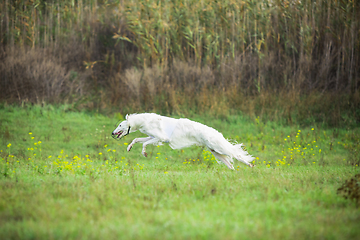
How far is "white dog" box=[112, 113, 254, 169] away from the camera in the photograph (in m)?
7.46

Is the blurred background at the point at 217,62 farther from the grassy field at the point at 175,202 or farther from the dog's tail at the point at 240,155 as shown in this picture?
the dog's tail at the point at 240,155

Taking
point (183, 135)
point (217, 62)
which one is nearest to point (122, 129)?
point (183, 135)

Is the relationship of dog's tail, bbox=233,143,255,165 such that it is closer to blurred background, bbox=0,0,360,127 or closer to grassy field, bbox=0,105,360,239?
grassy field, bbox=0,105,360,239

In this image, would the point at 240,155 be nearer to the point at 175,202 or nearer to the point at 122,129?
the point at 122,129

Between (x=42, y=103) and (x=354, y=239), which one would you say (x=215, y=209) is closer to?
(x=354, y=239)

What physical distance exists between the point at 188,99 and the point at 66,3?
9949mm

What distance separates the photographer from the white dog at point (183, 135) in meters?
7.46

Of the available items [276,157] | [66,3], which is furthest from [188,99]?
[66,3]

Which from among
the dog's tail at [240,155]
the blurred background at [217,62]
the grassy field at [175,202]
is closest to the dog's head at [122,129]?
the grassy field at [175,202]

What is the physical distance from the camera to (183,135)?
7.58m

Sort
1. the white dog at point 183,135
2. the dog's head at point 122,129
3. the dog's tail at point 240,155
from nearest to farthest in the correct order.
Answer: the white dog at point 183,135 < the dog's tail at point 240,155 < the dog's head at point 122,129

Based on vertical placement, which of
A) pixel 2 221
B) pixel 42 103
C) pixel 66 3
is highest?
pixel 66 3

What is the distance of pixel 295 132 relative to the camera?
12.4 metres

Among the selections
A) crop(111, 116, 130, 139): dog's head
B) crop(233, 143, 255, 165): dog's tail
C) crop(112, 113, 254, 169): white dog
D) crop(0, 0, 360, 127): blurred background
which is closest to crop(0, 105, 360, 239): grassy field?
crop(233, 143, 255, 165): dog's tail
